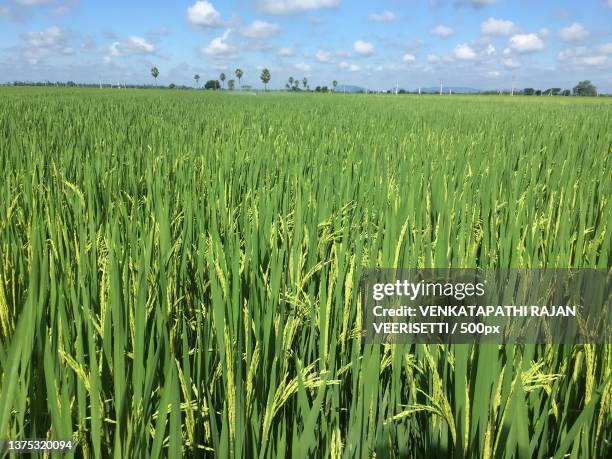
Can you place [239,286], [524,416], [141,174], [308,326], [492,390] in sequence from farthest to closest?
[141,174]
[308,326]
[239,286]
[492,390]
[524,416]

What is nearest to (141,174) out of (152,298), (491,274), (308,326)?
(152,298)

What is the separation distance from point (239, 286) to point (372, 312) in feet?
0.95

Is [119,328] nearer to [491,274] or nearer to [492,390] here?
[492,390]

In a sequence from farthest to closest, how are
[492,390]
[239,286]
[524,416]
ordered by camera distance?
[239,286] → [492,390] → [524,416]

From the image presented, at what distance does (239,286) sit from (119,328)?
0.27 m

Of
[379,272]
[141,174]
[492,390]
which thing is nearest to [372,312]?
[379,272]

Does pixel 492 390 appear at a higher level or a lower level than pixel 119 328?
lower

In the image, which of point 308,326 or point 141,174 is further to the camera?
point 141,174

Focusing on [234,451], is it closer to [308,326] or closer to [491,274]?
[308,326]

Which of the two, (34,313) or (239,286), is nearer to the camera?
(34,313)

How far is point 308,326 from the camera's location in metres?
1.03

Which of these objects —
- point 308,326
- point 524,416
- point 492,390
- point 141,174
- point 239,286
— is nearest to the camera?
point 524,416

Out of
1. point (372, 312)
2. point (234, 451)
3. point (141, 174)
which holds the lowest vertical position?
point (234, 451)

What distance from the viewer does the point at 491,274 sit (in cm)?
112
